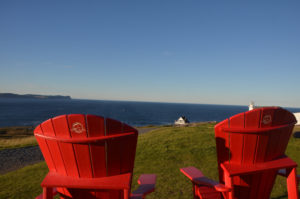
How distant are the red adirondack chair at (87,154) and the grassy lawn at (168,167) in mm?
3045

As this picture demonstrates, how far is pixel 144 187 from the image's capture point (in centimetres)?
272

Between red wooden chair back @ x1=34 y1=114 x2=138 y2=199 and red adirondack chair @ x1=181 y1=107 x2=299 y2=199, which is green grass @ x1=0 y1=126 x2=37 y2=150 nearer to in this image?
red wooden chair back @ x1=34 y1=114 x2=138 y2=199

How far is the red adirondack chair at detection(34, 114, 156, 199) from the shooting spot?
1716 millimetres

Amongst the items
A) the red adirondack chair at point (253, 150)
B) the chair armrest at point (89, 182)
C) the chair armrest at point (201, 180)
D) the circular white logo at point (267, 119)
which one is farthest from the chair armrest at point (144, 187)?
the circular white logo at point (267, 119)

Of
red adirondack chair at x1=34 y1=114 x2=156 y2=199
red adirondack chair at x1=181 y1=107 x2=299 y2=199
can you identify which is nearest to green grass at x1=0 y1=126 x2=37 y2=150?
red adirondack chair at x1=34 y1=114 x2=156 y2=199

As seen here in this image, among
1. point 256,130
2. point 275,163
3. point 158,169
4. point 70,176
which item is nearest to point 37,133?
point 70,176

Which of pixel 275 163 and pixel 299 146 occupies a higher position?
pixel 275 163

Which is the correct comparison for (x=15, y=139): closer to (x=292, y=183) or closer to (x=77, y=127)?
(x=77, y=127)

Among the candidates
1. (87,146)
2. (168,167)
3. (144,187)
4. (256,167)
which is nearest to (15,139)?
(168,167)

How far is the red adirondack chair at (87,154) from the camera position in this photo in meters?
1.72

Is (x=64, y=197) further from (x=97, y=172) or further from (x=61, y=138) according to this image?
(x=61, y=138)

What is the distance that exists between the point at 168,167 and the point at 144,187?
4.21 m

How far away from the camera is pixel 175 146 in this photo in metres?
9.08

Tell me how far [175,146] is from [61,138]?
7919mm
